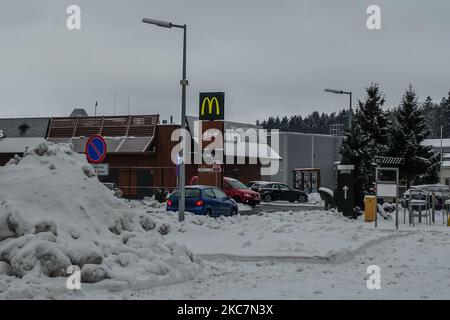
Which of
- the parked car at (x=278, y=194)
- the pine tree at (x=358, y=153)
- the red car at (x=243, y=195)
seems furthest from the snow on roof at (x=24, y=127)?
the pine tree at (x=358, y=153)

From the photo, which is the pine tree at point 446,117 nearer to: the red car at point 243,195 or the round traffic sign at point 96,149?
the red car at point 243,195

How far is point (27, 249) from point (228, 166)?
141 feet

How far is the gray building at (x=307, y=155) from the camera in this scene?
69.2m

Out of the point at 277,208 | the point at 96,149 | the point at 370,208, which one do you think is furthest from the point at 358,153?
the point at 96,149

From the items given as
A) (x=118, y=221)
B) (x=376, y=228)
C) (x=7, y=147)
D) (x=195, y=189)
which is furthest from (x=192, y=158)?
(x=118, y=221)

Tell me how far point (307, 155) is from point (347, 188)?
1861 inches

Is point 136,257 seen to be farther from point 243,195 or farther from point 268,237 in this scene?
point 243,195

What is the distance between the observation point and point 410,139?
144 ft

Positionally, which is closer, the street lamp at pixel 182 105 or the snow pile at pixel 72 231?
the snow pile at pixel 72 231

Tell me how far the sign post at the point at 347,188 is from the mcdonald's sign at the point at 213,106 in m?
5.38

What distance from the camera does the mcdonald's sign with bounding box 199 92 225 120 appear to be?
920 inches

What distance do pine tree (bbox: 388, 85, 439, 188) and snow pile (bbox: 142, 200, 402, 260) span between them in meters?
21.6

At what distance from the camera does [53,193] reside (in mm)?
11594
